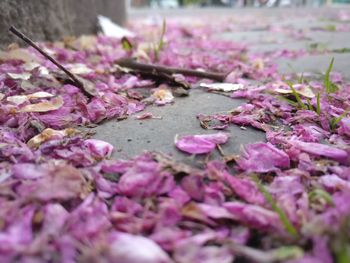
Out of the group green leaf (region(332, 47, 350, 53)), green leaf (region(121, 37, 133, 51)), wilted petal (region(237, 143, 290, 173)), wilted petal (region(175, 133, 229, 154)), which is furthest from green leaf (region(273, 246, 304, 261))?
green leaf (region(332, 47, 350, 53))

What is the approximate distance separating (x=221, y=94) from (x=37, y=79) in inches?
37.1

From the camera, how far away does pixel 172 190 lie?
41.6 inches

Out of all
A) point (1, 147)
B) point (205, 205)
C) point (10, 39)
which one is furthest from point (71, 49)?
point (205, 205)

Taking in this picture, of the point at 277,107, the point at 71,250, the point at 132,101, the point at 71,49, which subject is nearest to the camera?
the point at 71,250

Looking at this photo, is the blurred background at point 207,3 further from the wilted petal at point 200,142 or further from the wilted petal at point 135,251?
the wilted petal at point 135,251

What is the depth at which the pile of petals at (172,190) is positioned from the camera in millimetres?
846

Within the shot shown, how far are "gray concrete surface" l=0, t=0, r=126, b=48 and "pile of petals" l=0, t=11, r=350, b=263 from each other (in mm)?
734

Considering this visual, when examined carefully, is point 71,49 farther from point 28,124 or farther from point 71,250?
point 71,250

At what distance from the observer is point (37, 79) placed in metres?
1.88

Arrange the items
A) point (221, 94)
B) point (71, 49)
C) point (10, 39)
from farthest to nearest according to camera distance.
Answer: point (71, 49) → point (10, 39) → point (221, 94)

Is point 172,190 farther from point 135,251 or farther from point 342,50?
point 342,50

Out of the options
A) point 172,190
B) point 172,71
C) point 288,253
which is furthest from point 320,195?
point 172,71

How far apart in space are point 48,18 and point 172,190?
7.23ft

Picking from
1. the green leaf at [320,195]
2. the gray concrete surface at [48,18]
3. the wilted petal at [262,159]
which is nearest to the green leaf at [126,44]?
the gray concrete surface at [48,18]
